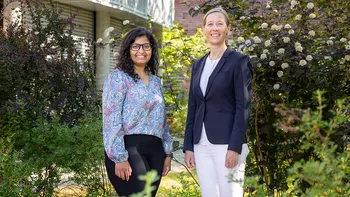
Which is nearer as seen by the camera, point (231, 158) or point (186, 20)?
point (231, 158)

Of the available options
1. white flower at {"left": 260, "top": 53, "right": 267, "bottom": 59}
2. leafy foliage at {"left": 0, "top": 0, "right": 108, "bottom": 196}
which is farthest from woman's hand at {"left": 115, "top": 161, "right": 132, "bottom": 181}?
white flower at {"left": 260, "top": 53, "right": 267, "bottom": 59}

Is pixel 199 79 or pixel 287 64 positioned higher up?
pixel 287 64

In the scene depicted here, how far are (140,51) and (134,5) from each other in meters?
12.1

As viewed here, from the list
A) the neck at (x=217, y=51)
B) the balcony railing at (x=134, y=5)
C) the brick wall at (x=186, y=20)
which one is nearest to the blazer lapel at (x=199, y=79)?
the neck at (x=217, y=51)

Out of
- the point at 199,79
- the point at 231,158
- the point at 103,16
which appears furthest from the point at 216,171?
the point at 103,16

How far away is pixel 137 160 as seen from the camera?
4.02 metres

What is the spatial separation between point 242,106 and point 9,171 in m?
2.36

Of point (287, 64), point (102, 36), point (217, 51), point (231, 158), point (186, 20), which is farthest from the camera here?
point (186, 20)

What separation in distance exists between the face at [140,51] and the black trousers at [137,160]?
534 mm

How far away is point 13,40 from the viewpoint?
6660mm

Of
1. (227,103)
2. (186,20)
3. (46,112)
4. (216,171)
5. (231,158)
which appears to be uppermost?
(186,20)

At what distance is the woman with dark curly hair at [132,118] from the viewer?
Result: 3.99 meters

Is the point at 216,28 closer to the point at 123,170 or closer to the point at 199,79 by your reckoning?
the point at 199,79

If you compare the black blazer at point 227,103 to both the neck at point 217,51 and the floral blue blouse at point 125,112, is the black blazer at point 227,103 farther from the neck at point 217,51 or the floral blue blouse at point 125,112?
the floral blue blouse at point 125,112
